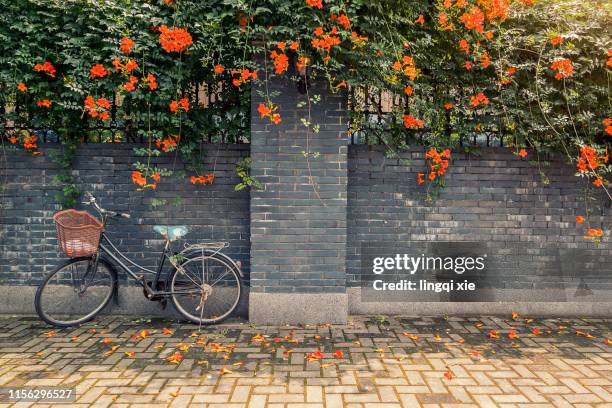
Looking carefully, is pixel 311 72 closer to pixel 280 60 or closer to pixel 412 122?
pixel 280 60

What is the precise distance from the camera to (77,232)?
452 centimetres

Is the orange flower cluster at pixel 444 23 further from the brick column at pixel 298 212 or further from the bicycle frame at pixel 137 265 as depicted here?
the bicycle frame at pixel 137 265

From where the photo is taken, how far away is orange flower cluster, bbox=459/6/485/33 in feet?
14.5

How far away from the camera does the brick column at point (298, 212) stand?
476cm

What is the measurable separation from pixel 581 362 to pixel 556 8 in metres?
3.43

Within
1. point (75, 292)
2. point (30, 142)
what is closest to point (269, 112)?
point (30, 142)

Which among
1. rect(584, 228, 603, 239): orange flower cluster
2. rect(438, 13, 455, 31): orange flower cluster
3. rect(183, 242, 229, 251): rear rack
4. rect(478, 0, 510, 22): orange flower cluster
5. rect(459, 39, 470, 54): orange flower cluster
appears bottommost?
rect(183, 242, 229, 251): rear rack

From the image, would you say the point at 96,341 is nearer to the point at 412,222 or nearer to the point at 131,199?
the point at 131,199

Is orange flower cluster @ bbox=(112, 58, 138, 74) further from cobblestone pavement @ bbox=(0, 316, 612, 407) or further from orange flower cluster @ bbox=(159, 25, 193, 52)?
cobblestone pavement @ bbox=(0, 316, 612, 407)

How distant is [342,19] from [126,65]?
6.79 feet

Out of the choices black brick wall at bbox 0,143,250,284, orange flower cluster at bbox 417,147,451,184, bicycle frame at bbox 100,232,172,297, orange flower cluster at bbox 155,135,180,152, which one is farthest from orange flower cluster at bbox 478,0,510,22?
bicycle frame at bbox 100,232,172,297

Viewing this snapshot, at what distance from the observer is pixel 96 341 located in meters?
4.27

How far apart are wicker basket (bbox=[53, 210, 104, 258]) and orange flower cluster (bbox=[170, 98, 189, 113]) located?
1385 millimetres

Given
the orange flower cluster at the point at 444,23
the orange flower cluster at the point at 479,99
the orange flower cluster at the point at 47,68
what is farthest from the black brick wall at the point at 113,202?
the orange flower cluster at the point at 479,99
